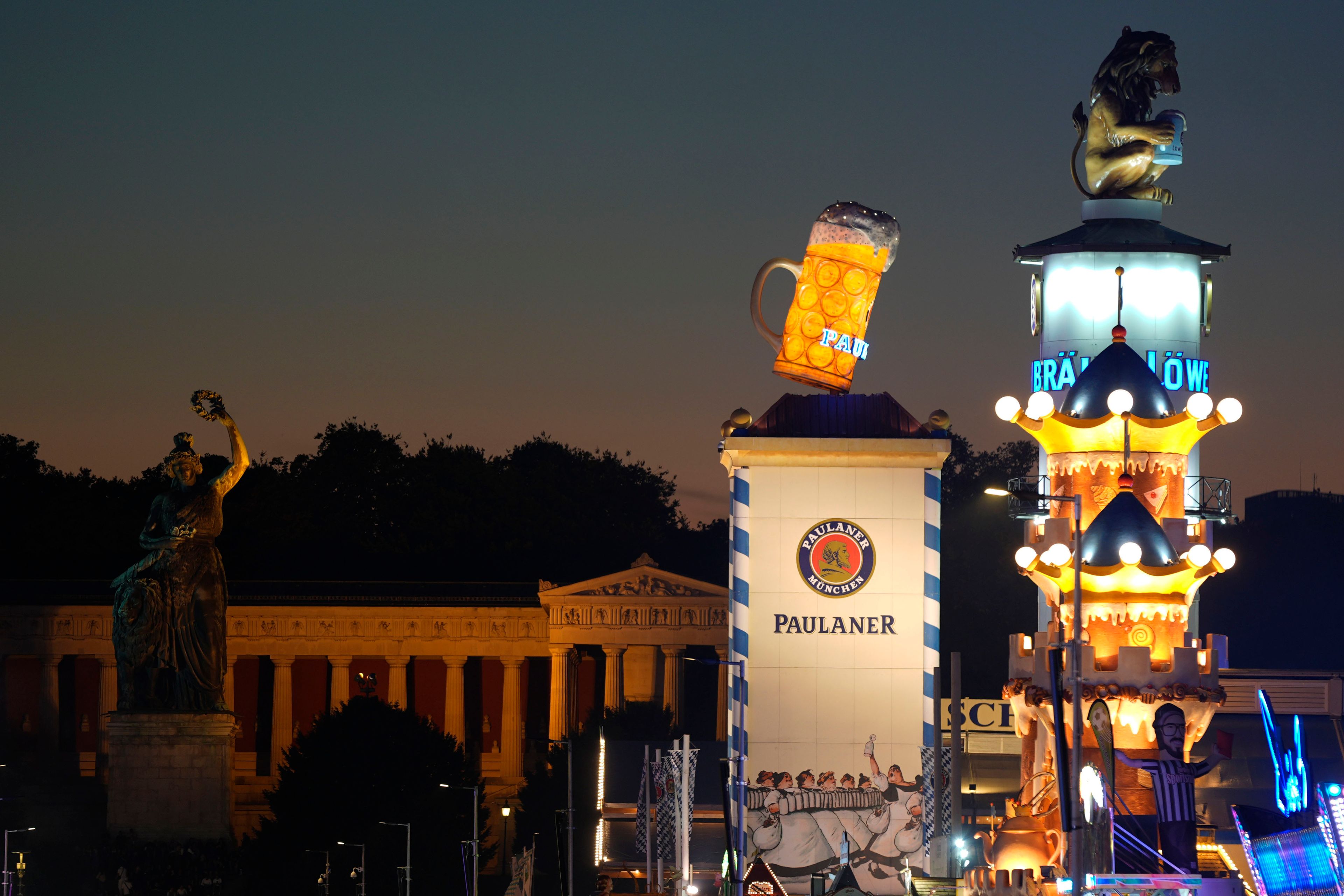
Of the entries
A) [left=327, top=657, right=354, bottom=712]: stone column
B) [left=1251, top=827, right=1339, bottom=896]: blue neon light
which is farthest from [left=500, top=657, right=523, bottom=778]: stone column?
[left=1251, top=827, right=1339, bottom=896]: blue neon light

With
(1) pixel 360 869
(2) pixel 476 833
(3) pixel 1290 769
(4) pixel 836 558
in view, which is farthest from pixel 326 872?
(3) pixel 1290 769

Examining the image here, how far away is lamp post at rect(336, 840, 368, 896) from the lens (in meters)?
76.0

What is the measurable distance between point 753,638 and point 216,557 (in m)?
24.9

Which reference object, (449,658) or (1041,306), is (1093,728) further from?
(449,658)

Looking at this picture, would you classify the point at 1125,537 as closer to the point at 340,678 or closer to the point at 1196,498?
the point at 1196,498

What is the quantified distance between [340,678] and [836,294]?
195 feet

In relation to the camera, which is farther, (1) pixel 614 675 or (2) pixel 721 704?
(1) pixel 614 675

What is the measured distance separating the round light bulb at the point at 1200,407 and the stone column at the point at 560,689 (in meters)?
68.6

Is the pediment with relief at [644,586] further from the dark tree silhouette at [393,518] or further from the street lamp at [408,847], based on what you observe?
the street lamp at [408,847]

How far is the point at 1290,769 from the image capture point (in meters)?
38.9

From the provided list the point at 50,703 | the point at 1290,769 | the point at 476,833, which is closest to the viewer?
the point at 1290,769

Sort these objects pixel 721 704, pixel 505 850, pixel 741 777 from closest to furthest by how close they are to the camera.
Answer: pixel 741 777, pixel 505 850, pixel 721 704

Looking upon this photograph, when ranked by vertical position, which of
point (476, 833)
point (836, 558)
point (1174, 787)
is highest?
point (836, 558)

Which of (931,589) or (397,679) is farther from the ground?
(931,589)
